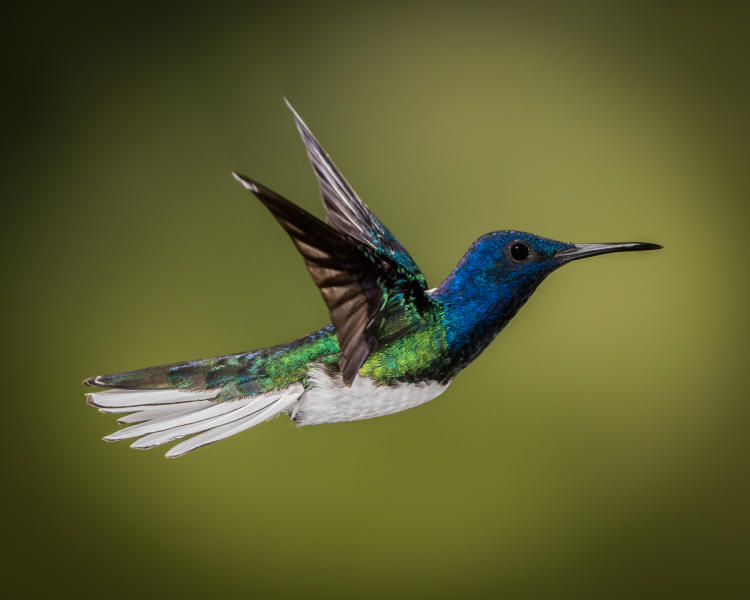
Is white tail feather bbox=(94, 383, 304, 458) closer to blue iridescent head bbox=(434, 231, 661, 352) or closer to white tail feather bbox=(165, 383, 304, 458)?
white tail feather bbox=(165, 383, 304, 458)

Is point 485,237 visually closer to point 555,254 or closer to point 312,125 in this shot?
point 555,254

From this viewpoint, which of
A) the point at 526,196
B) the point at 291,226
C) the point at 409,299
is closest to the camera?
the point at 291,226

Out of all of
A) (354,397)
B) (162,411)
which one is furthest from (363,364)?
(162,411)

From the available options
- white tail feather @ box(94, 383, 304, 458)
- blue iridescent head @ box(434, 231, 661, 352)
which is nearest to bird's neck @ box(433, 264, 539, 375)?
blue iridescent head @ box(434, 231, 661, 352)

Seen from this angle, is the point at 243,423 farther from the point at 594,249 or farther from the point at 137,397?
the point at 594,249

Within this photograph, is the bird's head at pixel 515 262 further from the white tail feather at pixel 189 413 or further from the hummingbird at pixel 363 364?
the white tail feather at pixel 189 413

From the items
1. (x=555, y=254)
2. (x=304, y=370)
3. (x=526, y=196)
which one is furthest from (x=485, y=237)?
(x=526, y=196)
